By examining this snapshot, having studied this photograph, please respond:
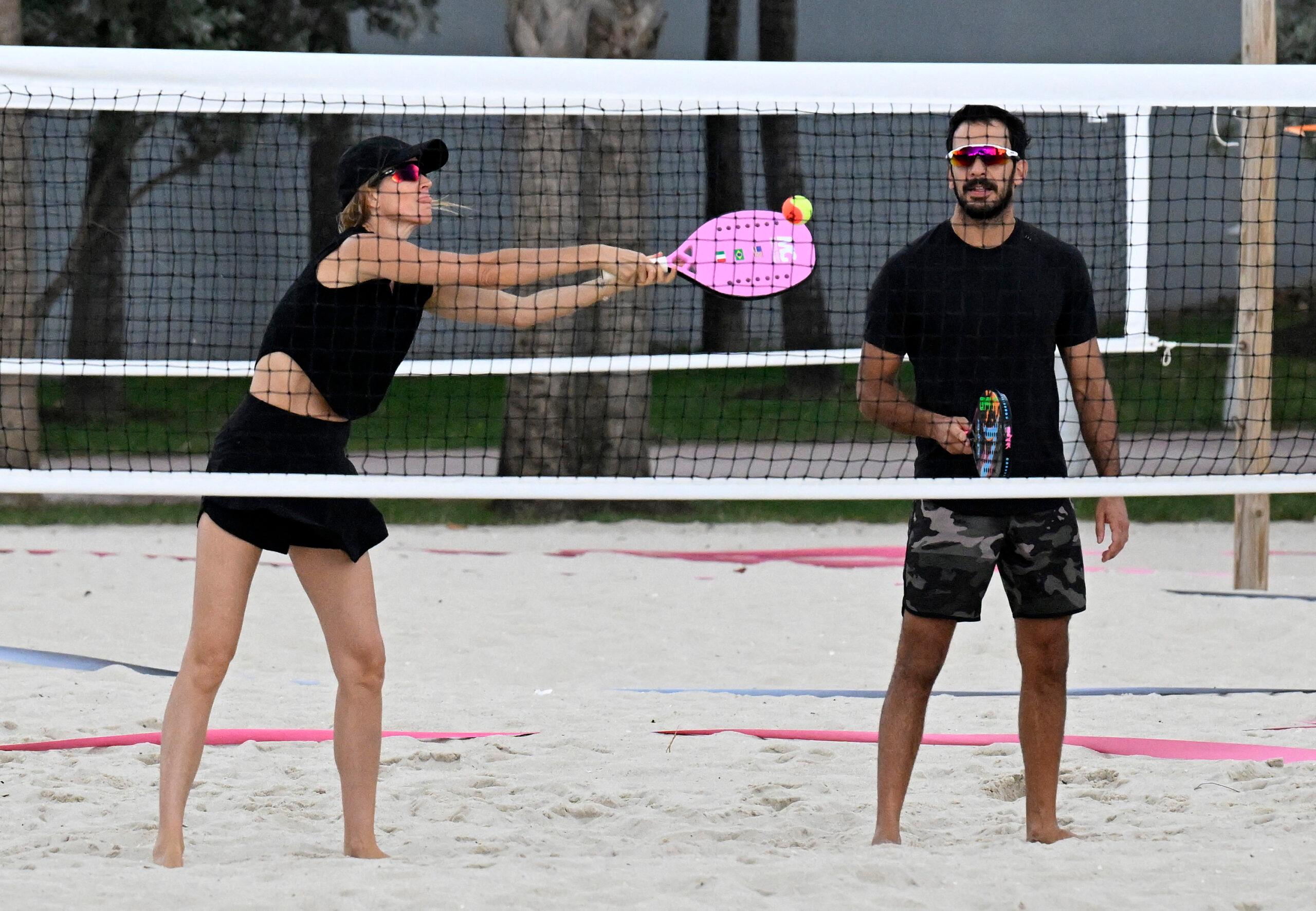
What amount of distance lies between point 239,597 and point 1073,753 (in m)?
2.76

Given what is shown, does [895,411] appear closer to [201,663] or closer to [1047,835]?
[1047,835]

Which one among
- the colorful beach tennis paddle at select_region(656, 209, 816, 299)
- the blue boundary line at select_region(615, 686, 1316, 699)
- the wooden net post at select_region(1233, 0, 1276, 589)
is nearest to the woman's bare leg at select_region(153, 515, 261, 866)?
the colorful beach tennis paddle at select_region(656, 209, 816, 299)

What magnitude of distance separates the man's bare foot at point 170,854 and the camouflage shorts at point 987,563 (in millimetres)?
1856

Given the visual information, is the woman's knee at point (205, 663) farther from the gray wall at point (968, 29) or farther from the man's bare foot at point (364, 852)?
the gray wall at point (968, 29)

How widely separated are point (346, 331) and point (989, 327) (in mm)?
1548

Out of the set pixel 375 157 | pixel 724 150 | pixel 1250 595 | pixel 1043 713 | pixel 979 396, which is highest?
pixel 724 150

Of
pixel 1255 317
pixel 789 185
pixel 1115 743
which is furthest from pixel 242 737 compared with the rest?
pixel 789 185

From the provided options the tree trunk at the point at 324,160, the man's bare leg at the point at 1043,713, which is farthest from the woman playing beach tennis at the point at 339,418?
the tree trunk at the point at 324,160

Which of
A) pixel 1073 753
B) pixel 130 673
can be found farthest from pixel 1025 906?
pixel 130 673

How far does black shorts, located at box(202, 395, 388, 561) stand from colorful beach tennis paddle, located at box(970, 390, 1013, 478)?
150 cm

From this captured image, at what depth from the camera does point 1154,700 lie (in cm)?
571

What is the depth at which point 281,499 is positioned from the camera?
3572mm

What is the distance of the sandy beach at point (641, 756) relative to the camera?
3.47m

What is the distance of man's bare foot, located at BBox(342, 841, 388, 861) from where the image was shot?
12.2 feet
